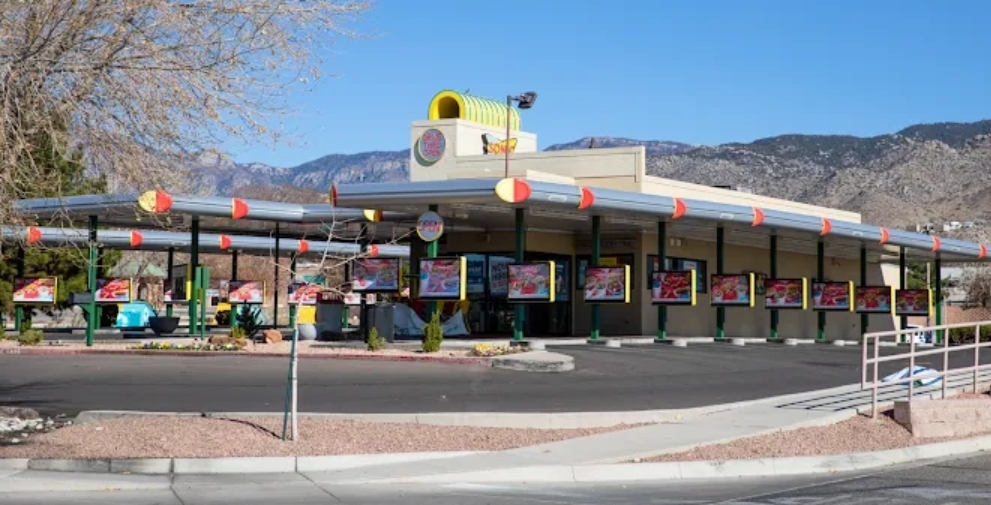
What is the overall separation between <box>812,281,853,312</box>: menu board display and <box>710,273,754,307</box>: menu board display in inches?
264

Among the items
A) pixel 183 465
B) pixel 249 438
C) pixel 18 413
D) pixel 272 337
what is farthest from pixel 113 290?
pixel 183 465

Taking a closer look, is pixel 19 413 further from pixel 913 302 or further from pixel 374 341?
pixel 913 302

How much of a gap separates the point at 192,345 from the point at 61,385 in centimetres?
1022

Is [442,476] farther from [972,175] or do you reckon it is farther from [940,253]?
[972,175]

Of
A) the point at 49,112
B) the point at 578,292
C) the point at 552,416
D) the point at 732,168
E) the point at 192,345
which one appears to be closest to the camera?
the point at 49,112

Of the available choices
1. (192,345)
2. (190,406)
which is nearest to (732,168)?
(192,345)

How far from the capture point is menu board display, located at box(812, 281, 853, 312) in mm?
45594

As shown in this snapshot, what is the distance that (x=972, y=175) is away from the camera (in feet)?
516

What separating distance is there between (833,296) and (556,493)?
3466 cm

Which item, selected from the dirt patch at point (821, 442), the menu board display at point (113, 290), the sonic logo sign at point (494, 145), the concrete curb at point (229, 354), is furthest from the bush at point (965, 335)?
the dirt patch at point (821, 442)

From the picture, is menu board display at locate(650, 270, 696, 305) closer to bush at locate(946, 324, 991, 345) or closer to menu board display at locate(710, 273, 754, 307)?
menu board display at locate(710, 273, 754, 307)

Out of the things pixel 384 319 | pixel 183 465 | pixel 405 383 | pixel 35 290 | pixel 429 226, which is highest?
pixel 429 226

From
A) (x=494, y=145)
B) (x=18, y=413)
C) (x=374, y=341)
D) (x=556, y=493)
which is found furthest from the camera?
(x=494, y=145)

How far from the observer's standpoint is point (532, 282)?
34188 millimetres
